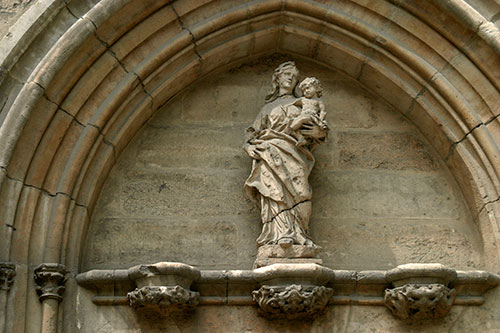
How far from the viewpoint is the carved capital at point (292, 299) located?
20.7ft

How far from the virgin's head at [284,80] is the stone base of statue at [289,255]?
3.85 ft

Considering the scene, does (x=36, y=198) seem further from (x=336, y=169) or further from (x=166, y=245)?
(x=336, y=169)

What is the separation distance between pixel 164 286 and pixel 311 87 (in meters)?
1.72

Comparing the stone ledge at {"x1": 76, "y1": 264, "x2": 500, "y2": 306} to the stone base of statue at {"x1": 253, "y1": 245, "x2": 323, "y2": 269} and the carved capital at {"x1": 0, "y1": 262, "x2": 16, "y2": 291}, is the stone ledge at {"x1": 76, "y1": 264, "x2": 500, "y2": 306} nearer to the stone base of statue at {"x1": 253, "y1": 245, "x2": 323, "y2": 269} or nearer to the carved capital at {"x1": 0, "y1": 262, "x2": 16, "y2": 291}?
the stone base of statue at {"x1": 253, "y1": 245, "x2": 323, "y2": 269}

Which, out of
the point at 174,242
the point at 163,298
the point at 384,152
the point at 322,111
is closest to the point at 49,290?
the point at 163,298

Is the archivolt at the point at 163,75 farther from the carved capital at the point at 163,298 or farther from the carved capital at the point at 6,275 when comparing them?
the carved capital at the point at 163,298

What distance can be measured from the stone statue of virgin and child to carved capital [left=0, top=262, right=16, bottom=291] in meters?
1.59

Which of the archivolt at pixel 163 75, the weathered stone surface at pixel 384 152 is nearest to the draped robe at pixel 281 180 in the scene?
the weathered stone surface at pixel 384 152

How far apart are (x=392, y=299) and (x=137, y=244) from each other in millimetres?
1752

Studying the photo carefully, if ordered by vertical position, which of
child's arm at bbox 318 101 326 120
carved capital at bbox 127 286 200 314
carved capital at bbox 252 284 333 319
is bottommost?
carved capital at bbox 252 284 333 319

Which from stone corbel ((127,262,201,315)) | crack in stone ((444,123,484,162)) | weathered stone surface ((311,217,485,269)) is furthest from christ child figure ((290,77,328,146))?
stone corbel ((127,262,201,315))

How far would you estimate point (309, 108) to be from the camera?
268 inches

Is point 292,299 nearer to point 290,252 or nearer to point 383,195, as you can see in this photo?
point 290,252

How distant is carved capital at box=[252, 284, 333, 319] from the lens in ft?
20.7
